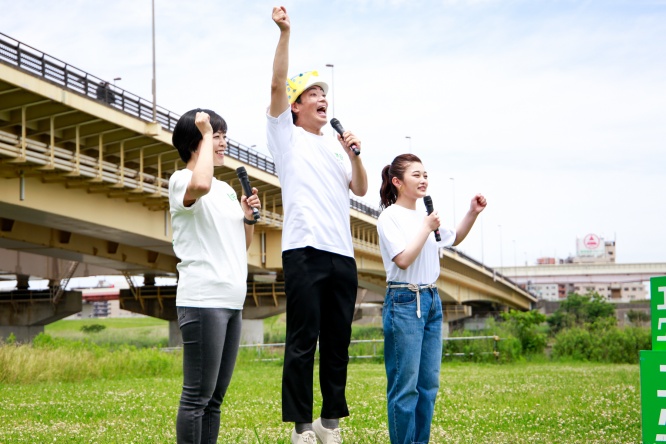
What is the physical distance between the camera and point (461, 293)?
6694 centimetres

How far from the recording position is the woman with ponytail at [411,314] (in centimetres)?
549

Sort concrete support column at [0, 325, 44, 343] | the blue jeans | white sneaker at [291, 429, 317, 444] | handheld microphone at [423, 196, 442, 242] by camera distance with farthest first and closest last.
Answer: concrete support column at [0, 325, 44, 343] → handheld microphone at [423, 196, 442, 242] → the blue jeans → white sneaker at [291, 429, 317, 444]

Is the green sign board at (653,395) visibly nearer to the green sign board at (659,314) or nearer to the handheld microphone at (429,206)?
the green sign board at (659,314)

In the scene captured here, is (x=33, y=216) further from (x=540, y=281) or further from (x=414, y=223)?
(x=540, y=281)

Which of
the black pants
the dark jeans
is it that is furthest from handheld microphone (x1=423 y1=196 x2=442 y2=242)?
the dark jeans

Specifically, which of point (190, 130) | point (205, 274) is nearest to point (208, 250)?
point (205, 274)

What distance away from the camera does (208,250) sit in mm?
4863

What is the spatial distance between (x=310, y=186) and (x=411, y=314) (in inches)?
43.1

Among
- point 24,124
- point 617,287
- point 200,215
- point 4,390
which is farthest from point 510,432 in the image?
point 617,287

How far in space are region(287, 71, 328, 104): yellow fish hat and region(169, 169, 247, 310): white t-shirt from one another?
0.98 metres

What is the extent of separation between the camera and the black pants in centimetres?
521

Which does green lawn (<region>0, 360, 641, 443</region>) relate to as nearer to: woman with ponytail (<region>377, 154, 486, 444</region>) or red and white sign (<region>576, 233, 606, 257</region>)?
woman with ponytail (<region>377, 154, 486, 444</region>)

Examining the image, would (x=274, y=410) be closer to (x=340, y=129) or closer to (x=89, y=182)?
(x=340, y=129)

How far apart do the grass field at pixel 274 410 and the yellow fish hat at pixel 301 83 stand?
8.09ft
